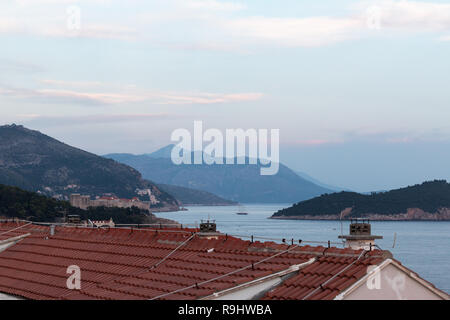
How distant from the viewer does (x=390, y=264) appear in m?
13.4

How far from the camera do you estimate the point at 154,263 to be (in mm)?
18344

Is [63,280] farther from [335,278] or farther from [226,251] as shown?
[335,278]

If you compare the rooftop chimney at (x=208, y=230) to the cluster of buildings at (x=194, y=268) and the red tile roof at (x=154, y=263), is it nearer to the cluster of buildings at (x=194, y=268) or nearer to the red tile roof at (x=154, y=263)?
the cluster of buildings at (x=194, y=268)

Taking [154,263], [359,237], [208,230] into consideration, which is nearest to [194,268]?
[154,263]

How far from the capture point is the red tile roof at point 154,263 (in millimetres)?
14180

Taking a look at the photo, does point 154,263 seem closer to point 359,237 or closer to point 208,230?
point 208,230

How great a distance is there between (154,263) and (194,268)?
184 cm

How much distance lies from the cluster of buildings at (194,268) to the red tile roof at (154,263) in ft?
0.09

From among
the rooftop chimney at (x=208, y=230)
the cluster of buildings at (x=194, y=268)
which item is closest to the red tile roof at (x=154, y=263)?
the cluster of buildings at (x=194, y=268)

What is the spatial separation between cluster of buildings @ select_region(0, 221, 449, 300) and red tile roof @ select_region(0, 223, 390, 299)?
27 mm

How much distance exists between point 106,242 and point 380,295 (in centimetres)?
1058

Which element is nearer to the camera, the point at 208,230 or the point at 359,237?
the point at 359,237

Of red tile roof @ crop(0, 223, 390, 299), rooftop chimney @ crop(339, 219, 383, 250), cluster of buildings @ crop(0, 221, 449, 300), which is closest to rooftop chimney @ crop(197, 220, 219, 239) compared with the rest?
cluster of buildings @ crop(0, 221, 449, 300)
